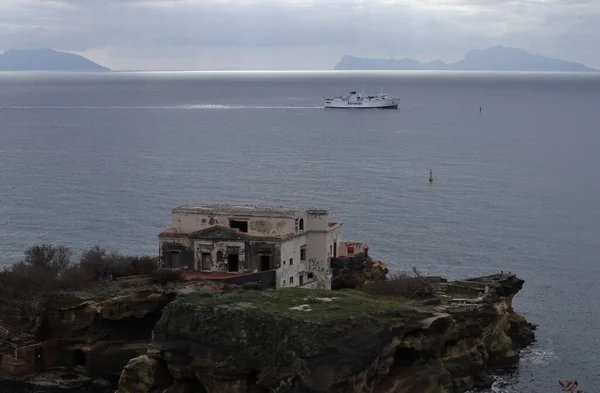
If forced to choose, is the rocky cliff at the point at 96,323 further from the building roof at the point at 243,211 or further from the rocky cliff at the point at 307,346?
the building roof at the point at 243,211

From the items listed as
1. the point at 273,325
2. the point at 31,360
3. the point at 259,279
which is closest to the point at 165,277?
the point at 259,279

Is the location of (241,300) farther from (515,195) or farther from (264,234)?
(515,195)

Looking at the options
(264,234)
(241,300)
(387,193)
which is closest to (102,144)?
(387,193)

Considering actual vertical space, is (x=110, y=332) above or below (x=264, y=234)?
below

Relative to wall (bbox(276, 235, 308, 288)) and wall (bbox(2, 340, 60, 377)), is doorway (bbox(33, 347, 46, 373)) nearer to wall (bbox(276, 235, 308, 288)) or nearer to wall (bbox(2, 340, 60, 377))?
wall (bbox(2, 340, 60, 377))

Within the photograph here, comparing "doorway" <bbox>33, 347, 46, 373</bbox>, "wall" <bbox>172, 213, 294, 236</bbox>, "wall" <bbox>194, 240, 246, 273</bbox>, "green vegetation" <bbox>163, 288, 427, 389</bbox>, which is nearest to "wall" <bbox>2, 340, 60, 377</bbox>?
"doorway" <bbox>33, 347, 46, 373</bbox>

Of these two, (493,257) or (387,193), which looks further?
(387,193)

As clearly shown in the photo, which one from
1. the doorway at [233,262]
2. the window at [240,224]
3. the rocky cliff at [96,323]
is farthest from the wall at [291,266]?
the rocky cliff at [96,323]
